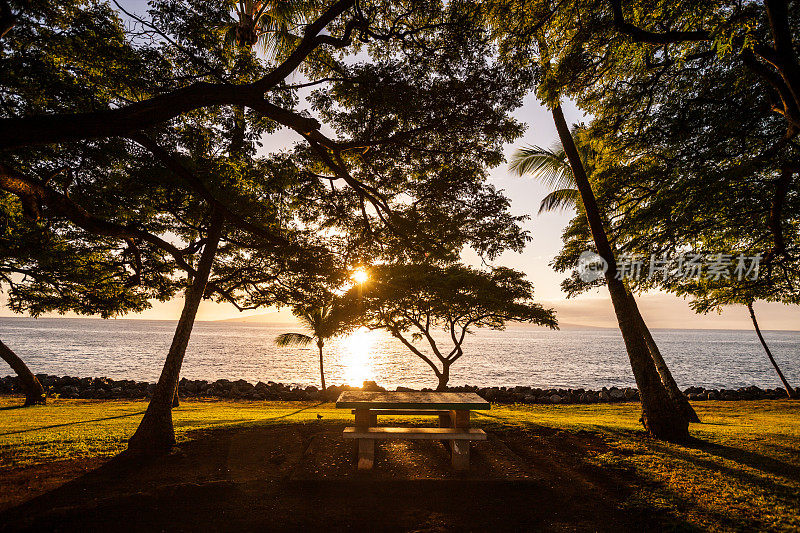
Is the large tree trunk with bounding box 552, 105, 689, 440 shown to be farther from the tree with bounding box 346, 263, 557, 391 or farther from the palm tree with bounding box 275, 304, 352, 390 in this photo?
the palm tree with bounding box 275, 304, 352, 390

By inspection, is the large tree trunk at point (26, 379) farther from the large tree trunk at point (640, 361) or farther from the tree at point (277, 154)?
the large tree trunk at point (640, 361)

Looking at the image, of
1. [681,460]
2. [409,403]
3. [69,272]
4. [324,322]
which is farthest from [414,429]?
[324,322]

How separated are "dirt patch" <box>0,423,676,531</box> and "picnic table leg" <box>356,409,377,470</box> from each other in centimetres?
18

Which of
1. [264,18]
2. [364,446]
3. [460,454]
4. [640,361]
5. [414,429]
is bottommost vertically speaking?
[460,454]

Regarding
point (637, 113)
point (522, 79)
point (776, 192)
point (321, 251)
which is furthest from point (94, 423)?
point (776, 192)

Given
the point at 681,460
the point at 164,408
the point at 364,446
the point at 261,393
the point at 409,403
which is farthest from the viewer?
the point at 261,393

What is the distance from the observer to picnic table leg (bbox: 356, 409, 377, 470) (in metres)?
5.82

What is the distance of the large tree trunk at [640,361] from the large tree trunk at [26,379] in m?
23.5

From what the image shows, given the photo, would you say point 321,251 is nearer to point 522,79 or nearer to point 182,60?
point 182,60

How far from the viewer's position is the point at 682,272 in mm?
12586

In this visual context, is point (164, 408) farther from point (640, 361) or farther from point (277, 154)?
point (640, 361)

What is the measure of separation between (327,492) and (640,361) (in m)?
7.39

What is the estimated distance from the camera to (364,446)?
596cm

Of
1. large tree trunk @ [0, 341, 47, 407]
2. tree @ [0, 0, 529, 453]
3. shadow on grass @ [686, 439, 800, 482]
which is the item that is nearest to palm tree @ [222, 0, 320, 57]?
tree @ [0, 0, 529, 453]
